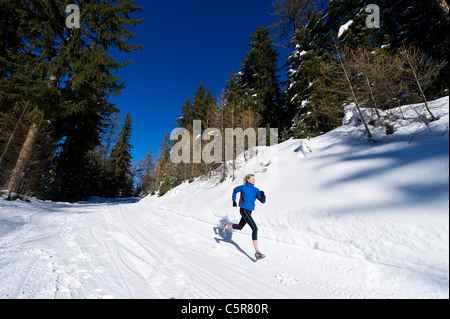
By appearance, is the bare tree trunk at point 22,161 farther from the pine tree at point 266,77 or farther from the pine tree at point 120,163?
the pine tree at point 120,163

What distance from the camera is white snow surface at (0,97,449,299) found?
7.92ft

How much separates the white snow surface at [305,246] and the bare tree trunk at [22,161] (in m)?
5.23

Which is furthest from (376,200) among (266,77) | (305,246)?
(266,77)

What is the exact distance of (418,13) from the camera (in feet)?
32.6

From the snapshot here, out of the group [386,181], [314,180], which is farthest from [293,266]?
[314,180]

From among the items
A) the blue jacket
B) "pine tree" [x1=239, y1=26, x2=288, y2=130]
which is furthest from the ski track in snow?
"pine tree" [x1=239, y1=26, x2=288, y2=130]

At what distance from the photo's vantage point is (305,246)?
3934 mm

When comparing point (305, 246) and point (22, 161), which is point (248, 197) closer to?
point (305, 246)

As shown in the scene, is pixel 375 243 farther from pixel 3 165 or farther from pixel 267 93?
pixel 3 165

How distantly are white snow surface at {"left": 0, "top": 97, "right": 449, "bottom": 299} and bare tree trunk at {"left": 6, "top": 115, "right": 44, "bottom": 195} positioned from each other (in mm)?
5233

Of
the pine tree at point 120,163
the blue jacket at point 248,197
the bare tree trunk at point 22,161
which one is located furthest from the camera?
A: the pine tree at point 120,163

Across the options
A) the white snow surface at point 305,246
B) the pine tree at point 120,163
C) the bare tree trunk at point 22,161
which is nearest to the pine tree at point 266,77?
the white snow surface at point 305,246

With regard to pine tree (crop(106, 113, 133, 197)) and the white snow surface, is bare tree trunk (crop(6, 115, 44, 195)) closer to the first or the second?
the white snow surface

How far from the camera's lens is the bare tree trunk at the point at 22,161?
9.35 m
